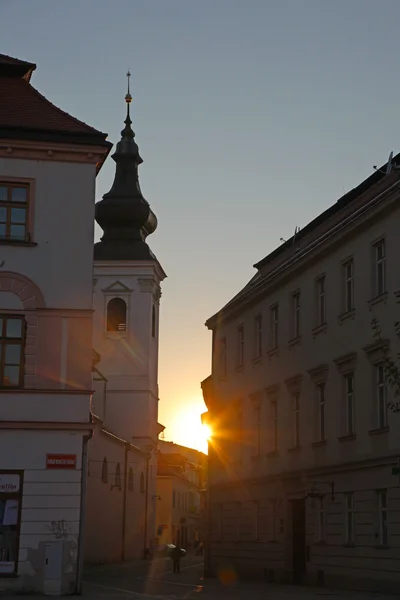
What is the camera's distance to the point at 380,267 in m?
31.3

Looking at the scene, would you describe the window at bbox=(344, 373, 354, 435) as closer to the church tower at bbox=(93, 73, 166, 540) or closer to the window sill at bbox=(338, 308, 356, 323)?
the window sill at bbox=(338, 308, 356, 323)

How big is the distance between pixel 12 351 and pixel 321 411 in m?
12.0

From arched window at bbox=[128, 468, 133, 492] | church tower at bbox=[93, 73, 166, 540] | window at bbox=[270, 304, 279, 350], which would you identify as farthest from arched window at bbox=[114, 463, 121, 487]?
window at bbox=[270, 304, 279, 350]

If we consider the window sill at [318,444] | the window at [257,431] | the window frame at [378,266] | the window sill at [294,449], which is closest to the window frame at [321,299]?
the window sill at [318,444]

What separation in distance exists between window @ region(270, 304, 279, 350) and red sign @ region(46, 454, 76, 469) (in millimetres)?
15208

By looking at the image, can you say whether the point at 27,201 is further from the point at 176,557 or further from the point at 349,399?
the point at 176,557

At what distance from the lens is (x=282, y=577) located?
121ft

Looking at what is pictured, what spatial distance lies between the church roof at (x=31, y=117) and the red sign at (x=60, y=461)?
7.39m

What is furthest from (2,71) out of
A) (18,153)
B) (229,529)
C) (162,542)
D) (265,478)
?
(162,542)

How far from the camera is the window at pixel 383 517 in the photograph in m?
29.4

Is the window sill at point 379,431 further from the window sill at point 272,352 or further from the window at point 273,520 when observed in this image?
the window sill at point 272,352

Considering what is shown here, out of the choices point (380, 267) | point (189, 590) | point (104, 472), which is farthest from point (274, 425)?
point (104, 472)

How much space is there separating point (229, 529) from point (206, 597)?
15804 mm

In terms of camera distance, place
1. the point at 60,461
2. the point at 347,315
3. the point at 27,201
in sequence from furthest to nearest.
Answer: the point at 347,315, the point at 27,201, the point at 60,461
